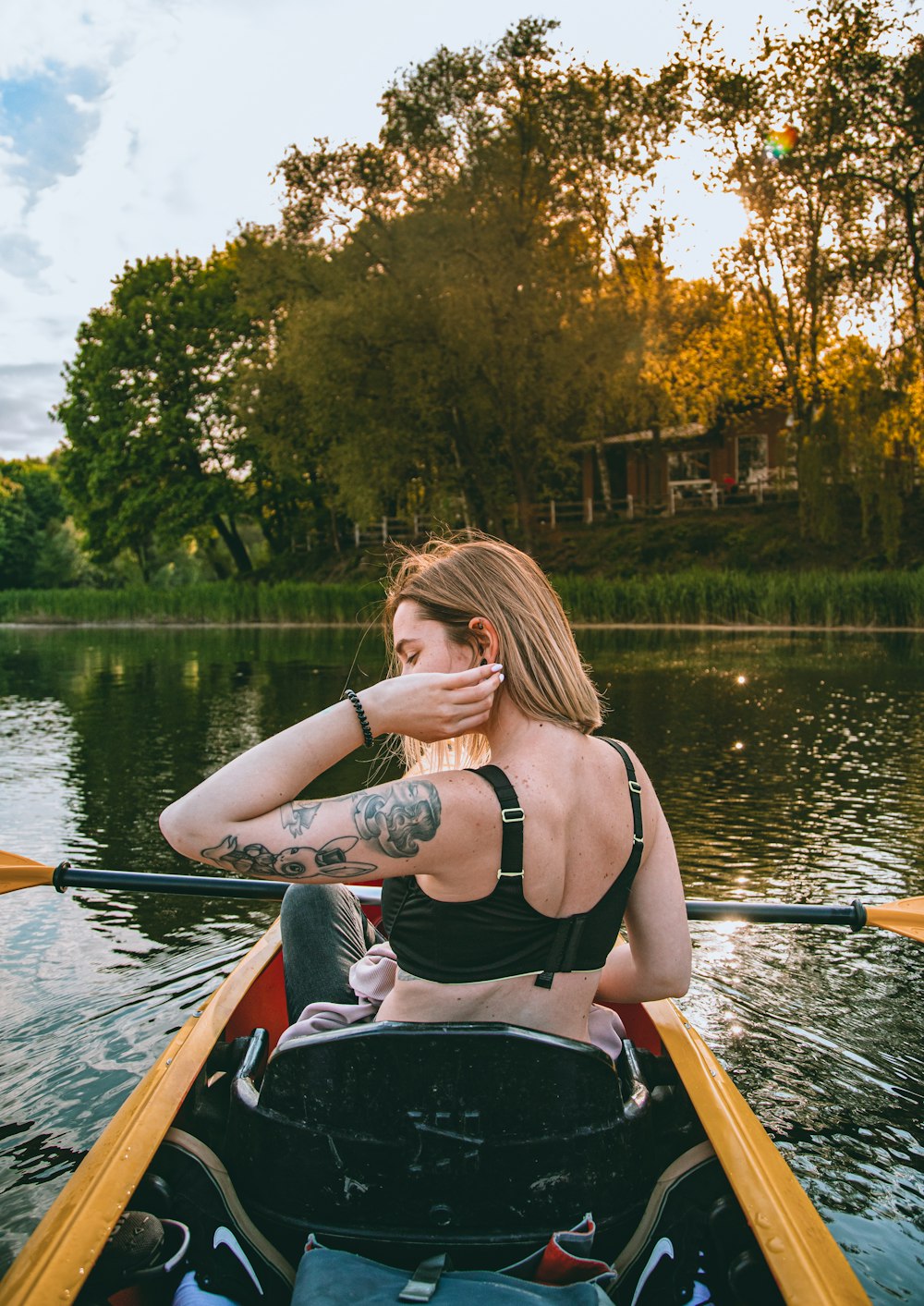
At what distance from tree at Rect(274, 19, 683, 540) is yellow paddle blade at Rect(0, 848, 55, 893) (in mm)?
24760

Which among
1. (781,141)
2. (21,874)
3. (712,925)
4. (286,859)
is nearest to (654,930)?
(286,859)

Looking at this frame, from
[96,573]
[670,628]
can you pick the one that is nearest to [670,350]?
[670,628]

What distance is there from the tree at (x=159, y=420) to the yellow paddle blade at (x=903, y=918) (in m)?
37.5

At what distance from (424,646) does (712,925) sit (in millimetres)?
3999

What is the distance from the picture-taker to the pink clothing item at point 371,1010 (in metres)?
2.40

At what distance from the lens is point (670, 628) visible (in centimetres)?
2325

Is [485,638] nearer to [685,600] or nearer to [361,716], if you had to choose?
[361,716]

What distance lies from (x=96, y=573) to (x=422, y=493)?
1292 inches

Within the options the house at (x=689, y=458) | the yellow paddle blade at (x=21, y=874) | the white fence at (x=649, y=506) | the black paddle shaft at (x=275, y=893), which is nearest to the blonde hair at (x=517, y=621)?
the black paddle shaft at (x=275, y=893)

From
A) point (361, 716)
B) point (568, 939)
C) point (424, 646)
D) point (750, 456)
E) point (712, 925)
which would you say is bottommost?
point (712, 925)

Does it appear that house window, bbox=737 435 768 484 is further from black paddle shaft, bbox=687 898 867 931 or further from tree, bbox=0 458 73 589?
black paddle shaft, bbox=687 898 867 931

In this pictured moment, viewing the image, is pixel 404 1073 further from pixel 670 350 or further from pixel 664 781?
pixel 670 350

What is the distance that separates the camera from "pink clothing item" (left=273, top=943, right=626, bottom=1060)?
7.86 feet

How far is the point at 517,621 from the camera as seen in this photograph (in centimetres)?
212
